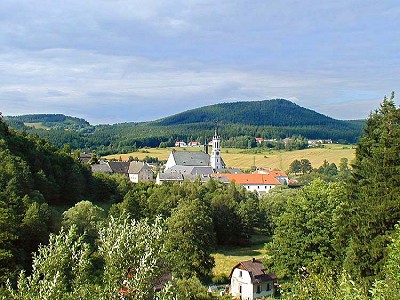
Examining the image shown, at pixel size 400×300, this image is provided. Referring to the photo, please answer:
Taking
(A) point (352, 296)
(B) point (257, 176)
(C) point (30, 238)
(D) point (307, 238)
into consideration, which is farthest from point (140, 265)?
(B) point (257, 176)

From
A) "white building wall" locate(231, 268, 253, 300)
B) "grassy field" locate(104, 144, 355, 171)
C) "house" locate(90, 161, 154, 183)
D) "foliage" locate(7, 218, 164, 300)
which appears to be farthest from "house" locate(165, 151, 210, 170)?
"foliage" locate(7, 218, 164, 300)

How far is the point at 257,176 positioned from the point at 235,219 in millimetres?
53726

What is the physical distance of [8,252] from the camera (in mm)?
25969

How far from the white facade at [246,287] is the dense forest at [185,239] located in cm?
192

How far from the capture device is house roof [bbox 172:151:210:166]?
127 m

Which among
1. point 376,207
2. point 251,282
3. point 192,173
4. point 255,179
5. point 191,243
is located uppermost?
point 376,207

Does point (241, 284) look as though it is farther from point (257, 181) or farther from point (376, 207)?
point (257, 181)

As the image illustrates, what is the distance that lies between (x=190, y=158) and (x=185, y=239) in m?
95.5

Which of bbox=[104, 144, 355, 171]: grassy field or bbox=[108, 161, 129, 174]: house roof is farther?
bbox=[104, 144, 355, 171]: grassy field

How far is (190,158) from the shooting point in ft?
427

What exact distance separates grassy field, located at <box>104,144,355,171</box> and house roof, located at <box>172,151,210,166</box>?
1529 centimetres

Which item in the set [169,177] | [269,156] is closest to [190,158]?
[169,177]

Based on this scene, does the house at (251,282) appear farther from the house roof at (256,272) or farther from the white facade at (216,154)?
the white facade at (216,154)

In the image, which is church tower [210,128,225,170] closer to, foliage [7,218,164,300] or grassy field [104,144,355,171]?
grassy field [104,144,355,171]
